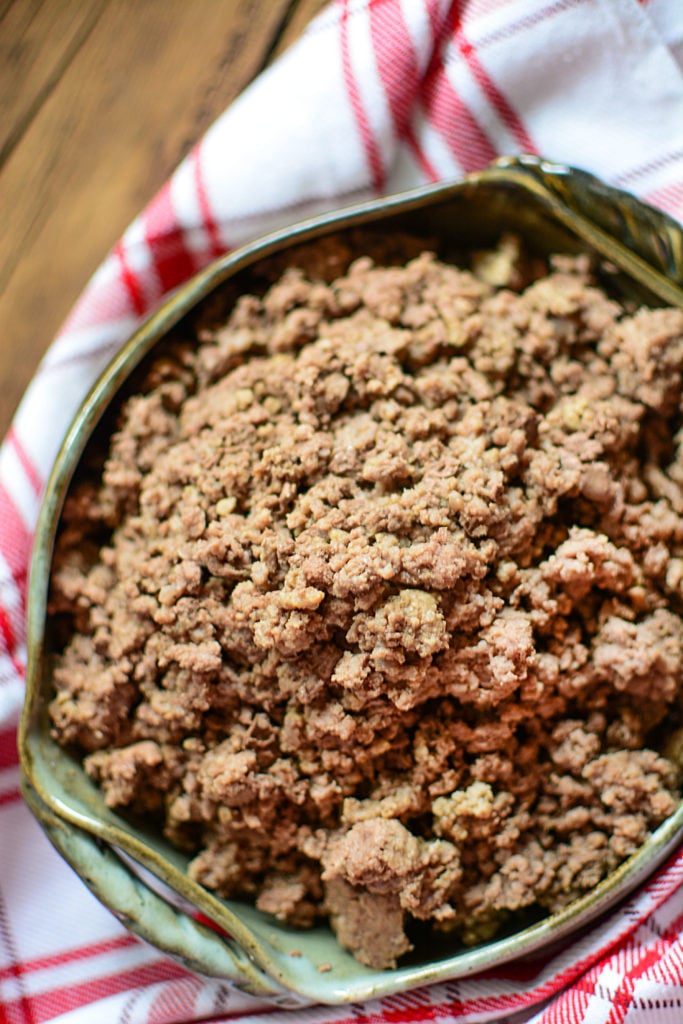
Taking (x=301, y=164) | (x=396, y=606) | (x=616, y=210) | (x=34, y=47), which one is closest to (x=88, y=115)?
(x=34, y=47)

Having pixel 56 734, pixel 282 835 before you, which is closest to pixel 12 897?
pixel 56 734

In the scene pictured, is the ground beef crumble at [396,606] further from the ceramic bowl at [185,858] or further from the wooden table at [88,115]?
the wooden table at [88,115]

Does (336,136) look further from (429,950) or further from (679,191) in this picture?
(429,950)

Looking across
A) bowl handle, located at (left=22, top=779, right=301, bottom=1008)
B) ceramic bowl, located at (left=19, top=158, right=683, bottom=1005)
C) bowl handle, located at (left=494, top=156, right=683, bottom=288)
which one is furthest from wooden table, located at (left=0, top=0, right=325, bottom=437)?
bowl handle, located at (left=22, top=779, right=301, bottom=1008)

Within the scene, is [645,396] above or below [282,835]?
above

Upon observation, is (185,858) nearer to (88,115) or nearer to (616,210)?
(616,210)

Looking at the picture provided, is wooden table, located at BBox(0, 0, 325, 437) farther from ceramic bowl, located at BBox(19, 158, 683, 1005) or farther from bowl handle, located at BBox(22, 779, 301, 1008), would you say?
bowl handle, located at BBox(22, 779, 301, 1008)
